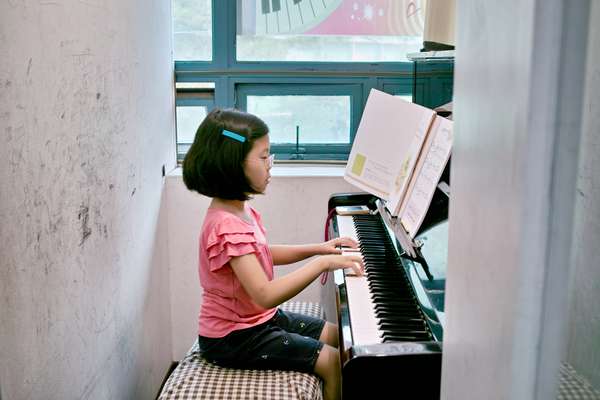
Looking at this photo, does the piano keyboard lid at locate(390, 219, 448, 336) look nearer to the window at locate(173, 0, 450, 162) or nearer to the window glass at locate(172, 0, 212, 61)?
the window at locate(173, 0, 450, 162)

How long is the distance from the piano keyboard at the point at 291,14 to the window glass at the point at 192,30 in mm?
237

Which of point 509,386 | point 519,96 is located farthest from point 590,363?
point 519,96

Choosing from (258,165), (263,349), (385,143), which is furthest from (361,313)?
(385,143)

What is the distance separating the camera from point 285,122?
304 centimetres

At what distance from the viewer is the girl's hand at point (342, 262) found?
5.81 feet

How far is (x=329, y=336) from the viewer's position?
1.99 m

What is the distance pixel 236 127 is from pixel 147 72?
2.34 feet

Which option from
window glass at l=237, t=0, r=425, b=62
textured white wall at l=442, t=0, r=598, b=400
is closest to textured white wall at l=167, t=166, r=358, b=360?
window glass at l=237, t=0, r=425, b=62

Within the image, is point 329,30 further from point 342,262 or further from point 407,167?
point 342,262

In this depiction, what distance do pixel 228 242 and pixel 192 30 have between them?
1504 millimetres

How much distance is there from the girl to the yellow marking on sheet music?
14.7 inches

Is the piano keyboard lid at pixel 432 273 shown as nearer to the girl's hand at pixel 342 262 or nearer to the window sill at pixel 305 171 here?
the girl's hand at pixel 342 262

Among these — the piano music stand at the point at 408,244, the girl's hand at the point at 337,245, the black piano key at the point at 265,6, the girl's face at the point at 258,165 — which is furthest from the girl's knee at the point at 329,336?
the black piano key at the point at 265,6

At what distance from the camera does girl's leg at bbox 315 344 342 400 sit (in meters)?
1.77
